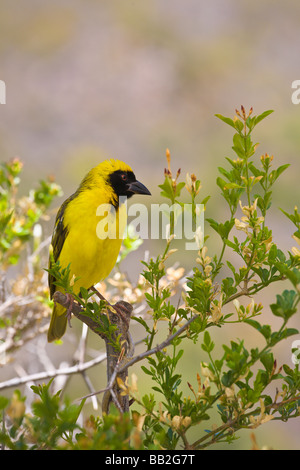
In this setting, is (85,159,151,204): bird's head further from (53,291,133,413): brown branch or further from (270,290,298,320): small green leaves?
(270,290,298,320): small green leaves

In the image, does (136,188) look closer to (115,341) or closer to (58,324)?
(58,324)

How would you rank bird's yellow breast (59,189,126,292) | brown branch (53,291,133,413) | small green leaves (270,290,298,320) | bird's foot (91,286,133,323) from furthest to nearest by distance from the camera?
bird's yellow breast (59,189,126,292)
bird's foot (91,286,133,323)
brown branch (53,291,133,413)
small green leaves (270,290,298,320)

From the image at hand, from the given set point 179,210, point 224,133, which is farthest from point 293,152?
point 179,210

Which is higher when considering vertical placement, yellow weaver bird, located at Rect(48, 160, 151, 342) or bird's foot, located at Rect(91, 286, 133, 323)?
yellow weaver bird, located at Rect(48, 160, 151, 342)

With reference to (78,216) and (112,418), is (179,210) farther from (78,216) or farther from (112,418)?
(78,216)

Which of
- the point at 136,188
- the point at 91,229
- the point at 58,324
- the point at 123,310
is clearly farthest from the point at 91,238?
the point at 123,310

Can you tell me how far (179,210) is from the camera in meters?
1.11

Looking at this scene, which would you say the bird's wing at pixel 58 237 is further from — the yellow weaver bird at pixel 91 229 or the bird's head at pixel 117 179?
the bird's head at pixel 117 179

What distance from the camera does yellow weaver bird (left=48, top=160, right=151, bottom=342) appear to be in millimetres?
1865

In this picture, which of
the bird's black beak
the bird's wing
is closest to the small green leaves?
the bird's wing

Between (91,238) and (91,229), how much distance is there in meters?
0.04

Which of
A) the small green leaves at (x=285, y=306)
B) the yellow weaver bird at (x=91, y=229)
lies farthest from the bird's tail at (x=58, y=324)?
the small green leaves at (x=285, y=306)

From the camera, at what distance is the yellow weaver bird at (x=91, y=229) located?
6.12 feet
